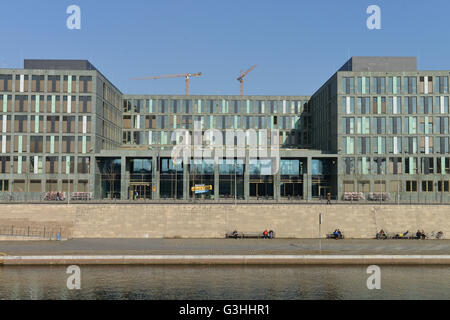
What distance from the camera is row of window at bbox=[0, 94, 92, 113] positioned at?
7825 cm

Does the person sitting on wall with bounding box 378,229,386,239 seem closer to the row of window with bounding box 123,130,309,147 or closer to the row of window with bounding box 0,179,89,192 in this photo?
the row of window with bounding box 0,179,89,192

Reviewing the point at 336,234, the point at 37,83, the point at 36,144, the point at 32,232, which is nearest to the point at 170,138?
the point at 36,144

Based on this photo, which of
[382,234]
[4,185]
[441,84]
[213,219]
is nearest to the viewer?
[382,234]

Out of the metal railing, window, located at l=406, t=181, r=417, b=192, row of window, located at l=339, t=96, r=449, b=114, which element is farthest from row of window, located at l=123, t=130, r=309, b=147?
the metal railing

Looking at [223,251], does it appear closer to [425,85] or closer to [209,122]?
[425,85]

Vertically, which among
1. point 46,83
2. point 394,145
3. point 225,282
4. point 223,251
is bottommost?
point 225,282

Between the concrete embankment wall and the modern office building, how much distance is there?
840 inches

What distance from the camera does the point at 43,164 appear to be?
7812 centimetres

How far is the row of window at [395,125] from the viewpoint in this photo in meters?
80.5

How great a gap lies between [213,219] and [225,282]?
23559 mm

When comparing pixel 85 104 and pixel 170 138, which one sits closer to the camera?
pixel 85 104

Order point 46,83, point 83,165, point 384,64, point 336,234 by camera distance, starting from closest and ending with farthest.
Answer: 1. point 336,234
2. point 83,165
3. point 46,83
4. point 384,64

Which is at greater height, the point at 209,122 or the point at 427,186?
the point at 209,122

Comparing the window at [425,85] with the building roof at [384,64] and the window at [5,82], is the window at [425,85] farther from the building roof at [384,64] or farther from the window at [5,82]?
the window at [5,82]
